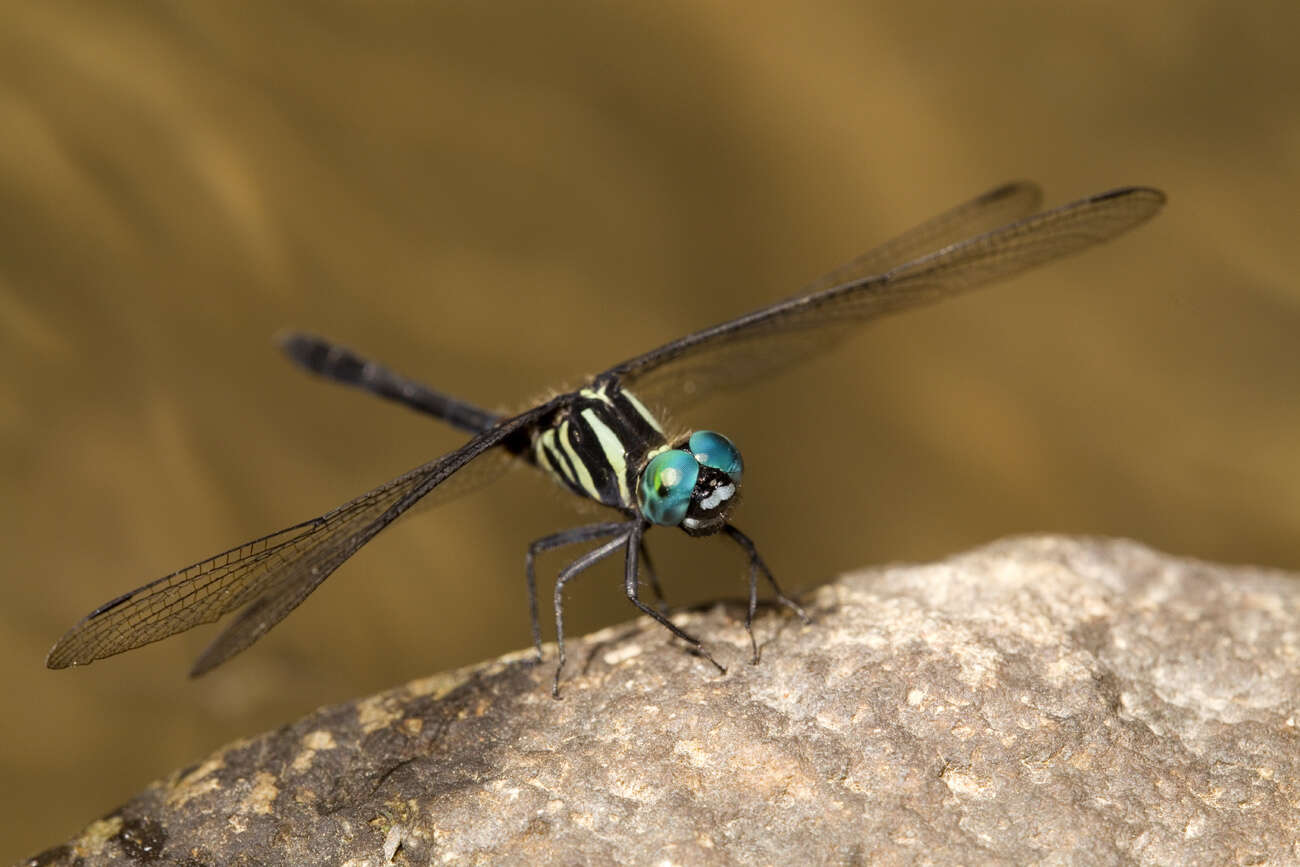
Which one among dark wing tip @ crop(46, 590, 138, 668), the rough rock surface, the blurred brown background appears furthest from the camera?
the blurred brown background

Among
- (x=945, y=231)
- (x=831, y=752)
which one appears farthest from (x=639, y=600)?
(x=945, y=231)

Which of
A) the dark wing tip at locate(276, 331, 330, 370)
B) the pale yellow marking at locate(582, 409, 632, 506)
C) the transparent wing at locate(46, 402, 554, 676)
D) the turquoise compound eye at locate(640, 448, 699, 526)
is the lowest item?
the turquoise compound eye at locate(640, 448, 699, 526)

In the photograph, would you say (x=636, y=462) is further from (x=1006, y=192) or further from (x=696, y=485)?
(x=1006, y=192)

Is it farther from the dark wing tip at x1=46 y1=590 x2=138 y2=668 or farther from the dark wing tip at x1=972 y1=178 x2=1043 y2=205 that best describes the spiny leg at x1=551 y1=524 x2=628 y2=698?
the dark wing tip at x1=972 y1=178 x2=1043 y2=205

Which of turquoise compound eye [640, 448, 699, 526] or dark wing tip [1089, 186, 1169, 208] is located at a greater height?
dark wing tip [1089, 186, 1169, 208]

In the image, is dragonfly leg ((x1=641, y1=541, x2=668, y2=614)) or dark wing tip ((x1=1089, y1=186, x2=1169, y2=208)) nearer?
dragonfly leg ((x1=641, y1=541, x2=668, y2=614))

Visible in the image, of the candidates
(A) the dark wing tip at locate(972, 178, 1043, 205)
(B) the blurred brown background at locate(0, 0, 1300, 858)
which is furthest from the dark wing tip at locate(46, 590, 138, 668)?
(A) the dark wing tip at locate(972, 178, 1043, 205)

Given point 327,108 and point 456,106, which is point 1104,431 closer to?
point 456,106

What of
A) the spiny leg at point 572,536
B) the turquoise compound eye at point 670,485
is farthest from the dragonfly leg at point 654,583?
the turquoise compound eye at point 670,485

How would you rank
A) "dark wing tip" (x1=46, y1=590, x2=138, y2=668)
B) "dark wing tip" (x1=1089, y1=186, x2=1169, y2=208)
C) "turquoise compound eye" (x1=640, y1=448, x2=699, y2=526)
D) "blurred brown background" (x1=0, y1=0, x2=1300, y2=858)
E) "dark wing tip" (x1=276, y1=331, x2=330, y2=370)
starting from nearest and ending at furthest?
"dark wing tip" (x1=46, y1=590, x2=138, y2=668), "turquoise compound eye" (x1=640, y1=448, x2=699, y2=526), "dark wing tip" (x1=1089, y1=186, x2=1169, y2=208), "blurred brown background" (x1=0, y1=0, x2=1300, y2=858), "dark wing tip" (x1=276, y1=331, x2=330, y2=370)
